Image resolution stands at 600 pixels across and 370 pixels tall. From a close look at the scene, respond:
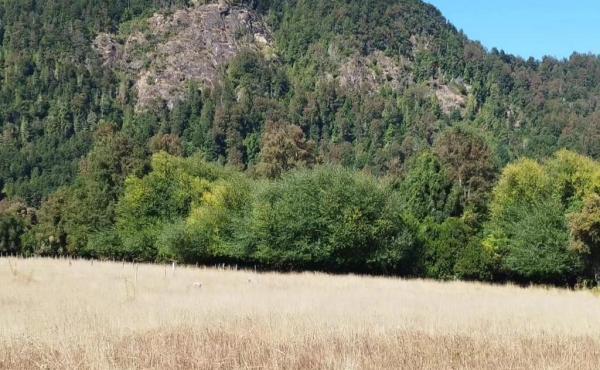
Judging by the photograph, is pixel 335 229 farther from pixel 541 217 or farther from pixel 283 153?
pixel 283 153

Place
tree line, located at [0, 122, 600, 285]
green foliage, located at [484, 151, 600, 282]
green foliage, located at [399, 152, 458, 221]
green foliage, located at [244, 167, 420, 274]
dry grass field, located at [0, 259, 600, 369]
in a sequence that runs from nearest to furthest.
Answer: dry grass field, located at [0, 259, 600, 369], green foliage, located at [484, 151, 600, 282], tree line, located at [0, 122, 600, 285], green foliage, located at [244, 167, 420, 274], green foliage, located at [399, 152, 458, 221]

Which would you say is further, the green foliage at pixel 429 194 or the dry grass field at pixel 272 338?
the green foliage at pixel 429 194

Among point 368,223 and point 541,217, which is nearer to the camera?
point 368,223

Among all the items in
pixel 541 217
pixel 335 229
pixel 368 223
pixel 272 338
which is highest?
pixel 272 338

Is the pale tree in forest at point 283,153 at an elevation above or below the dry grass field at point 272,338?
below

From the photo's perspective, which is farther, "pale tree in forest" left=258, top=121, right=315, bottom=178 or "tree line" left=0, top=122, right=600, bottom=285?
"pale tree in forest" left=258, top=121, right=315, bottom=178

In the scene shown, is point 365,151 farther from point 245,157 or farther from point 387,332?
point 387,332

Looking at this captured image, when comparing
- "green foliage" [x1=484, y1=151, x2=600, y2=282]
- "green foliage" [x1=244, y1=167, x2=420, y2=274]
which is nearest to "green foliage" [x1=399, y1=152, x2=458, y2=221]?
"green foliage" [x1=484, y1=151, x2=600, y2=282]

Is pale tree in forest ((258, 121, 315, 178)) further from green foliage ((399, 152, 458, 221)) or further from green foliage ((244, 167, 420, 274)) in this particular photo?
green foliage ((244, 167, 420, 274))

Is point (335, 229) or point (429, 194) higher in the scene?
point (429, 194)

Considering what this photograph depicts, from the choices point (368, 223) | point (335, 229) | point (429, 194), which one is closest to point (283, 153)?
point (429, 194)

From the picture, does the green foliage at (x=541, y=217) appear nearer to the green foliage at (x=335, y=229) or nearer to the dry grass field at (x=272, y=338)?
the green foliage at (x=335, y=229)

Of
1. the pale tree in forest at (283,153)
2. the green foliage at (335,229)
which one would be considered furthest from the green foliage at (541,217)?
the pale tree in forest at (283,153)

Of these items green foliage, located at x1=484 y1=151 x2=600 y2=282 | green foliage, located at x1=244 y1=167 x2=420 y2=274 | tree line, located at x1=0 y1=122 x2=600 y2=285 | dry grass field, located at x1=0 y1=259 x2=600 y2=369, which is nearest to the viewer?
dry grass field, located at x1=0 y1=259 x2=600 y2=369
